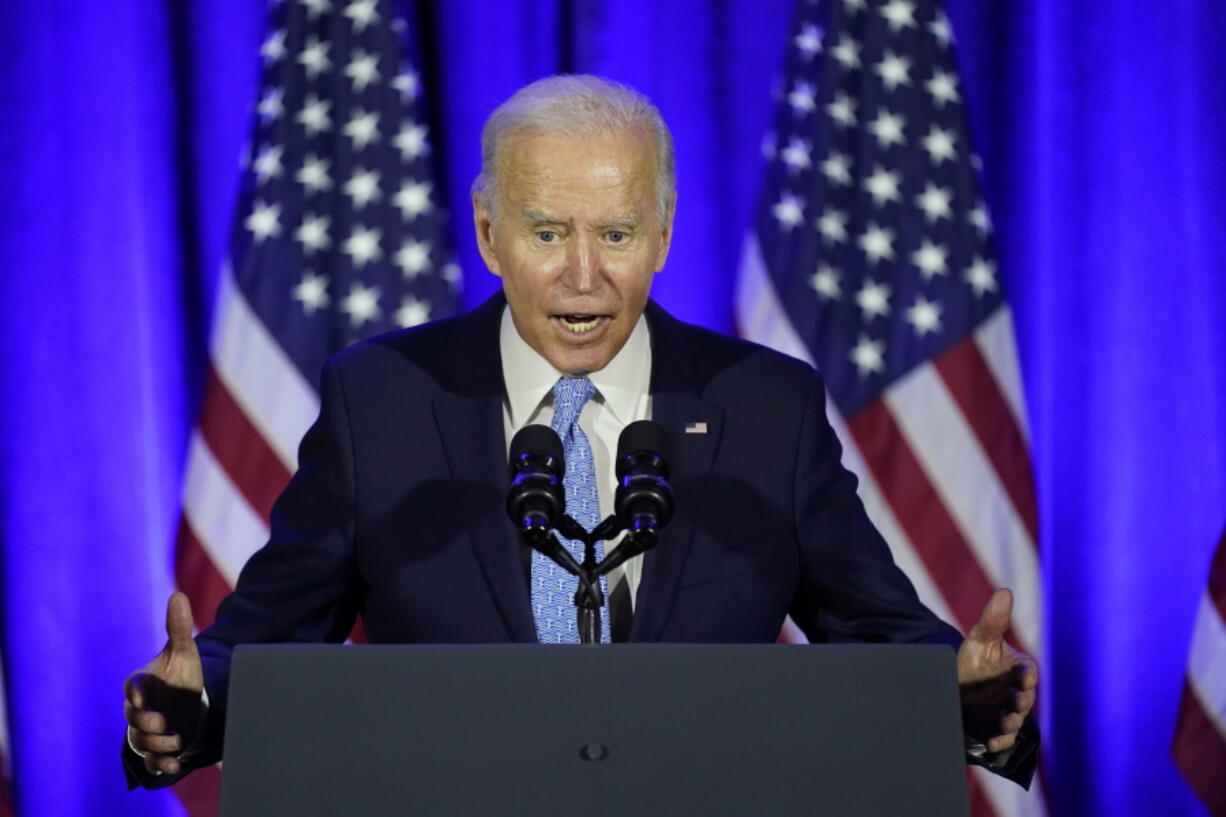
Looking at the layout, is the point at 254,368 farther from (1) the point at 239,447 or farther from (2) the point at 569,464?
(2) the point at 569,464

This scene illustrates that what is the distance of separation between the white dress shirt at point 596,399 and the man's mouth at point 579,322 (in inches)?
4.0

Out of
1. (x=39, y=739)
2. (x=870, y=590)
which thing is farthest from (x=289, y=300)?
(x=870, y=590)

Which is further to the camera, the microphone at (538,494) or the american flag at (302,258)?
the american flag at (302,258)

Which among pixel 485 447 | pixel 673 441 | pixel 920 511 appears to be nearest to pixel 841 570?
pixel 673 441

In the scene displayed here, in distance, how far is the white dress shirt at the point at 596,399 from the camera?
6.93 ft

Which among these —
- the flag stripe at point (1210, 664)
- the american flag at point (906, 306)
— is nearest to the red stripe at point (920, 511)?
the american flag at point (906, 306)

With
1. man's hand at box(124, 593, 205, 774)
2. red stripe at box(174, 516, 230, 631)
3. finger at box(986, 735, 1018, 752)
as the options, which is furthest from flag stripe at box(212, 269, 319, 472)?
finger at box(986, 735, 1018, 752)

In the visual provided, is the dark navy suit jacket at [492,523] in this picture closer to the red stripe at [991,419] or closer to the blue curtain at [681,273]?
the red stripe at [991,419]

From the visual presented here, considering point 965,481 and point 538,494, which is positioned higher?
point 538,494

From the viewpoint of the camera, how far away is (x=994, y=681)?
1653 millimetres

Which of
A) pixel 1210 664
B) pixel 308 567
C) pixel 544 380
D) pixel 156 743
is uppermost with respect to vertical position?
pixel 544 380

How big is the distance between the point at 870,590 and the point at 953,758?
29.0 inches

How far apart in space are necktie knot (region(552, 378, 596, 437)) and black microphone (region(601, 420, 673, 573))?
21.3 inches

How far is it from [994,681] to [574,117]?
901mm
